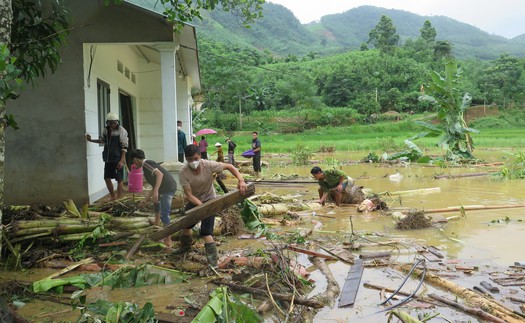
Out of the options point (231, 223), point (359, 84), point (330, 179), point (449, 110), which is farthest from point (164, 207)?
point (359, 84)

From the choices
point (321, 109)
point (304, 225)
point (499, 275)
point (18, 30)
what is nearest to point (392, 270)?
point (499, 275)

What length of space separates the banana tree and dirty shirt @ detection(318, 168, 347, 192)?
7976mm

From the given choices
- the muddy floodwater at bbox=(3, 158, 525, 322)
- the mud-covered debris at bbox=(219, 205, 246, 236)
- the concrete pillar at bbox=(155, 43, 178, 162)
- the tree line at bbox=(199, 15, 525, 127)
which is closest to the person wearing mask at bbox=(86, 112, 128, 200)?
the concrete pillar at bbox=(155, 43, 178, 162)

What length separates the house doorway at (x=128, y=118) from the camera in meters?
13.3

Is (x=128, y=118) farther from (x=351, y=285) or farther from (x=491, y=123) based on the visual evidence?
(x=491, y=123)

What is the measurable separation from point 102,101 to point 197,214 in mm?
5948

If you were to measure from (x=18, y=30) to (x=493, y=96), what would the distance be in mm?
60054

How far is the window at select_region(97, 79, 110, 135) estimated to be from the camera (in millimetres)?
10219

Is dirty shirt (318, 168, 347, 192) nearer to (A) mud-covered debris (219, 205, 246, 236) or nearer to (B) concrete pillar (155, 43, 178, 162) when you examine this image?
(A) mud-covered debris (219, 205, 246, 236)

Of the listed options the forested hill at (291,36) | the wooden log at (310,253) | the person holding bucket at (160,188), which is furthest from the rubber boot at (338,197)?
the forested hill at (291,36)

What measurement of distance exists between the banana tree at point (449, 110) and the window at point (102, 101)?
11.4 m

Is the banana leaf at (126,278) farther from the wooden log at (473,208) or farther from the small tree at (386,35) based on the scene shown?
the small tree at (386,35)

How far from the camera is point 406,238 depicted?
25.3 feet

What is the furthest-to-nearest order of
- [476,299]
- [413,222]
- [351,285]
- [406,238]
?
[413,222]
[406,238]
[351,285]
[476,299]
